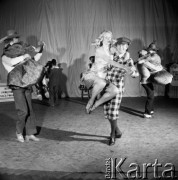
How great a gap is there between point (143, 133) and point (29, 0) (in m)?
6.93

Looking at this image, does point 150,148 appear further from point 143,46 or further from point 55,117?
point 143,46

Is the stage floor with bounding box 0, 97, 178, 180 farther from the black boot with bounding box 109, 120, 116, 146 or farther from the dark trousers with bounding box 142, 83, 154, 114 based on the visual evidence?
the dark trousers with bounding box 142, 83, 154, 114

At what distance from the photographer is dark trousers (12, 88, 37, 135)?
4.52m

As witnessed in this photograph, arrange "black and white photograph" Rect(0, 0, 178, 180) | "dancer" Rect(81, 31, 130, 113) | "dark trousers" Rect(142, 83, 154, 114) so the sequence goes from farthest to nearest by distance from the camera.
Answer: "dark trousers" Rect(142, 83, 154, 114) → "dancer" Rect(81, 31, 130, 113) → "black and white photograph" Rect(0, 0, 178, 180)

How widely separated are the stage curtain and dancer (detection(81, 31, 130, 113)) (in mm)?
5379

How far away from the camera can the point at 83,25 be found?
9562 mm

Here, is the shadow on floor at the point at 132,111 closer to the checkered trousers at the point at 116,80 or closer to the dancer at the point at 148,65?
the dancer at the point at 148,65

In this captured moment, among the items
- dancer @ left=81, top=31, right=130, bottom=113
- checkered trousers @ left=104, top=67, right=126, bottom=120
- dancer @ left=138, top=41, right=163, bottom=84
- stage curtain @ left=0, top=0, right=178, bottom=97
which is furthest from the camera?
stage curtain @ left=0, top=0, right=178, bottom=97

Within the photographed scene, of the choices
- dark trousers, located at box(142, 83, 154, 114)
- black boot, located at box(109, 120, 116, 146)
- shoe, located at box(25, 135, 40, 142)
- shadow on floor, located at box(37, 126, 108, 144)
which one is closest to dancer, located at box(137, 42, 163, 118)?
dark trousers, located at box(142, 83, 154, 114)

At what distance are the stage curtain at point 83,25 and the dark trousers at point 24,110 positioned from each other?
505 centimetres

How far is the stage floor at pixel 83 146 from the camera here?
356cm

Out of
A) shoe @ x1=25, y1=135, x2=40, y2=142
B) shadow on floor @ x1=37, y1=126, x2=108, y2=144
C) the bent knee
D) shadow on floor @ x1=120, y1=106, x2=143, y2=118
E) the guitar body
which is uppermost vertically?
the guitar body

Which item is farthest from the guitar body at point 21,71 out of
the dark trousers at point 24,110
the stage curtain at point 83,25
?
the stage curtain at point 83,25

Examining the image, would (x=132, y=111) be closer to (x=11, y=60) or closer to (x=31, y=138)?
(x=31, y=138)
